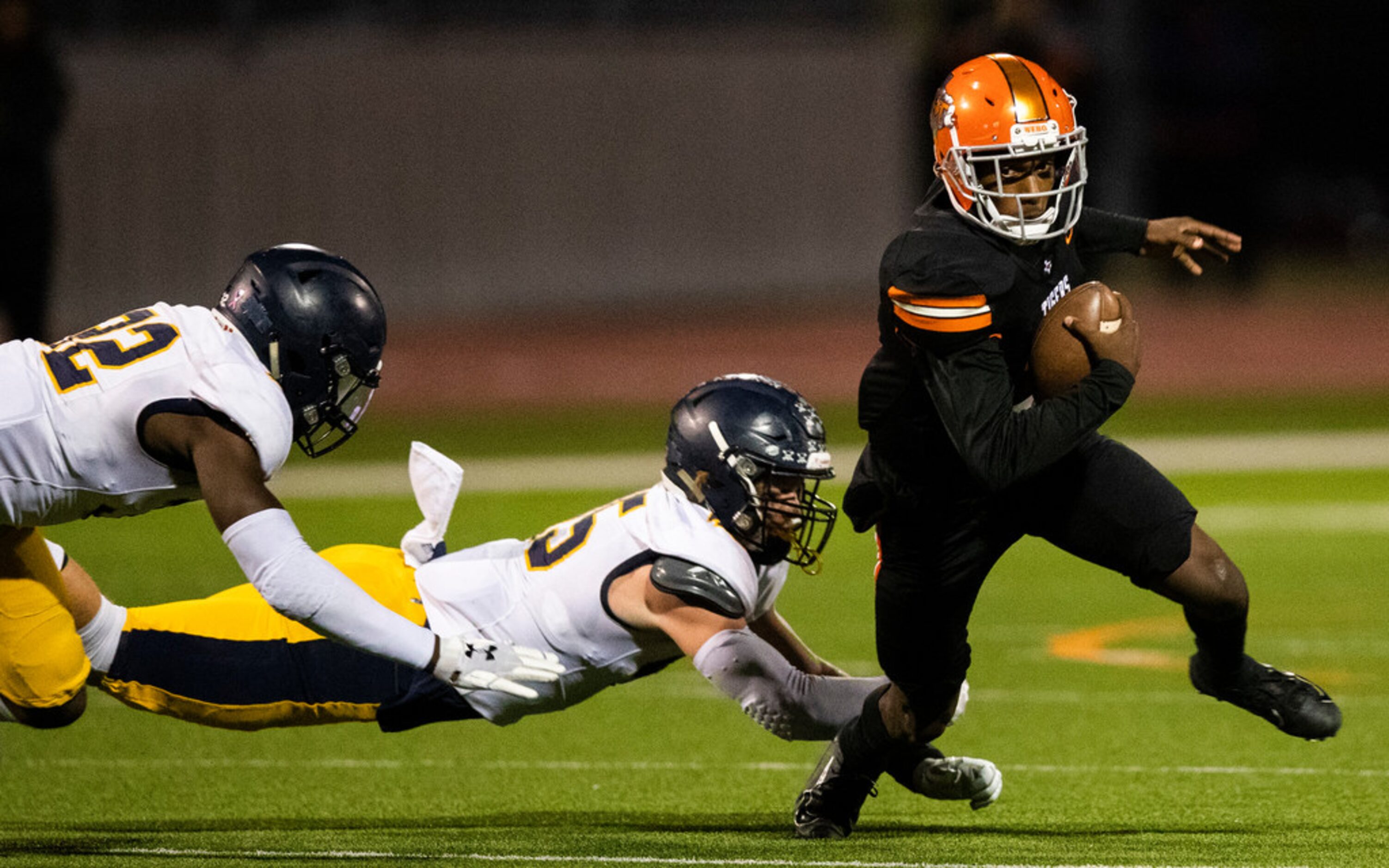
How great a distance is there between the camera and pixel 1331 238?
24.2 metres

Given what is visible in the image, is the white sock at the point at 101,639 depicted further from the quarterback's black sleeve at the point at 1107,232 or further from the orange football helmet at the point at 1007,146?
the quarterback's black sleeve at the point at 1107,232

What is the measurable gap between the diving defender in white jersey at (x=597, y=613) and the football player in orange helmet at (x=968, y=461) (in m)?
0.15

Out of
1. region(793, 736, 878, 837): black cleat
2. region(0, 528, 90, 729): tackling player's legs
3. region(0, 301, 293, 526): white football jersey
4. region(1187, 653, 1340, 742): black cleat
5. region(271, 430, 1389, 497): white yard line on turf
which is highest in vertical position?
region(0, 301, 293, 526): white football jersey

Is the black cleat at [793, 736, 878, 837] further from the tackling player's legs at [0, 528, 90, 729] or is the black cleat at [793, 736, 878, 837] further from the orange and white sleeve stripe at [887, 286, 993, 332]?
the tackling player's legs at [0, 528, 90, 729]

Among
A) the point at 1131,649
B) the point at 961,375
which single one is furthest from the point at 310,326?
the point at 1131,649

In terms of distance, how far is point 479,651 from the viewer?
13.1 ft

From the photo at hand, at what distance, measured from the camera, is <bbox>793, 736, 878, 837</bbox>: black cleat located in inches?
185

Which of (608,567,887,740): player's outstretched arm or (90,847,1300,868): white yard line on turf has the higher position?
(608,567,887,740): player's outstretched arm

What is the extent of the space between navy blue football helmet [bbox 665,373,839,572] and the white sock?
4.34 ft

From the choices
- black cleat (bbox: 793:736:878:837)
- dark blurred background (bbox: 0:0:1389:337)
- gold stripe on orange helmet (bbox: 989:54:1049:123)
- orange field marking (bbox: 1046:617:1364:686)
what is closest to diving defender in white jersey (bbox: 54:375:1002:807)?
black cleat (bbox: 793:736:878:837)

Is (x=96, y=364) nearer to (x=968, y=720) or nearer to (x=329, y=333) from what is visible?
(x=329, y=333)

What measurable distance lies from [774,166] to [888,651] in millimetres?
17397

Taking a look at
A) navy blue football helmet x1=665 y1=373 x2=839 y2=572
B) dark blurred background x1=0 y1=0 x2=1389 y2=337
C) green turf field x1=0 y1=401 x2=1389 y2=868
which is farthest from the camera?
dark blurred background x1=0 y1=0 x2=1389 y2=337

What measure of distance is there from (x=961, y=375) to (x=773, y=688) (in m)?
0.76
